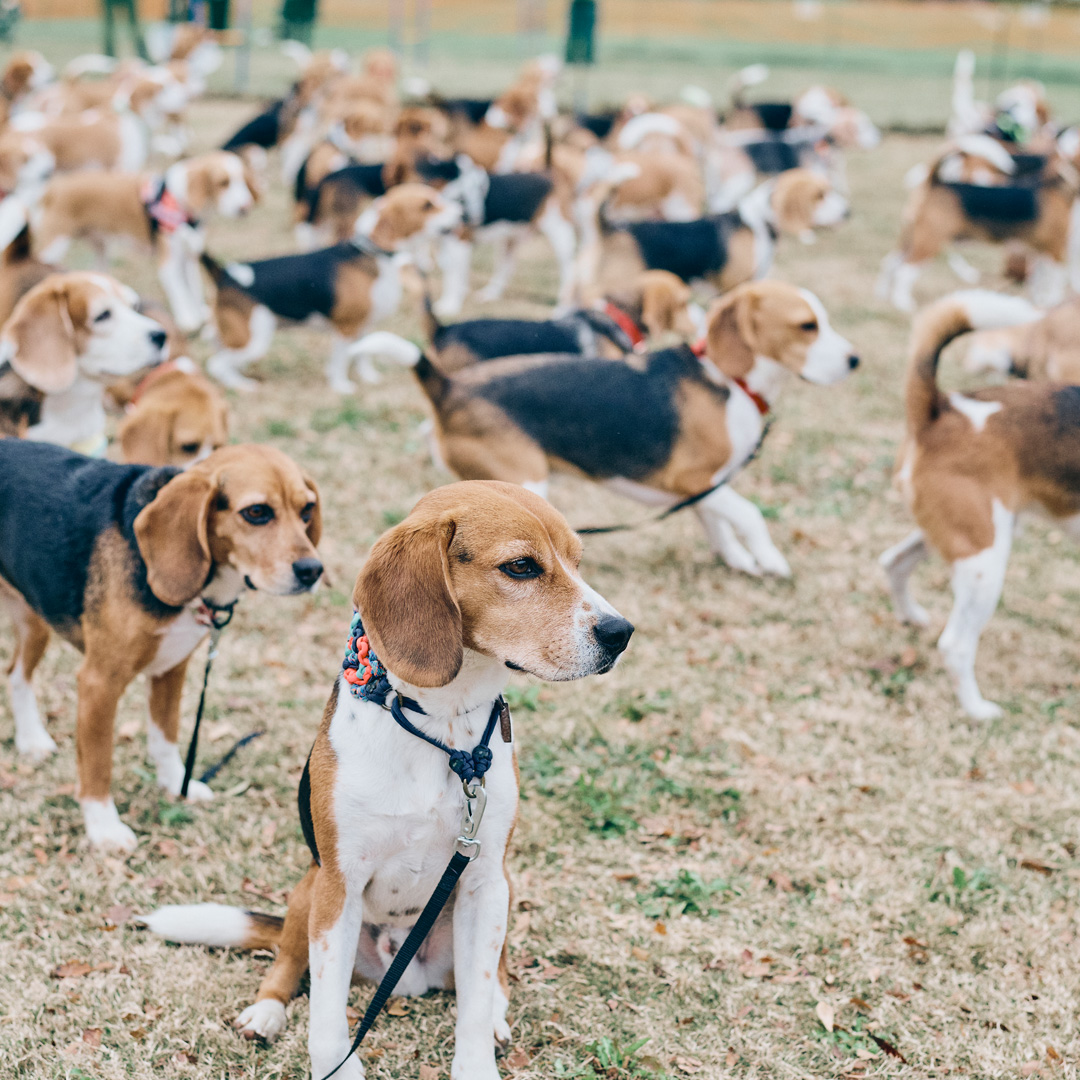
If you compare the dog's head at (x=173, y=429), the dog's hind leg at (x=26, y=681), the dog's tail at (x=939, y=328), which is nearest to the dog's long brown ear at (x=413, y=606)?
the dog's hind leg at (x=26, y=681)

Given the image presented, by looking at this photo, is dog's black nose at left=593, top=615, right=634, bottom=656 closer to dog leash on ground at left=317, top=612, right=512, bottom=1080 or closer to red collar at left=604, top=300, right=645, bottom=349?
dog leash on ground at left=317, top=612, right=512, bottom=1080

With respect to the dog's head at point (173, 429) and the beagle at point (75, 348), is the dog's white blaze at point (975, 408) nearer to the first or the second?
the dog's head at point (173, 429)

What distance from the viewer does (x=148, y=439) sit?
4598 millimetres

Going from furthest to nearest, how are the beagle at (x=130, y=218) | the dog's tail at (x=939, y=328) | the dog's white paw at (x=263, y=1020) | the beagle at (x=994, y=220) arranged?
the beagle at (x=994, y=220)
the beagle at (x=130, y=218)
the dog's tail at (x=939, y=328)
the dog's white paw at (x=263, y=1020)

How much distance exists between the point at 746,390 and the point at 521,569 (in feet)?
11.0

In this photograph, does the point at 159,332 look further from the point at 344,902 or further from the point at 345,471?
the point at 344,902

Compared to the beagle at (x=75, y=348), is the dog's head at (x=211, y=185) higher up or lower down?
lower down

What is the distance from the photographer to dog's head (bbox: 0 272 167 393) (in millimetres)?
4852

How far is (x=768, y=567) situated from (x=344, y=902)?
12.4 ft

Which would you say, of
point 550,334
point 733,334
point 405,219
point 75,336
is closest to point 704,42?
point 405,219

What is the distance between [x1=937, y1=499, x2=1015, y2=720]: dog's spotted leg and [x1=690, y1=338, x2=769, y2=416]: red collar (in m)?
1.41

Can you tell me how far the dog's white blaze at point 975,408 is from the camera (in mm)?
4629

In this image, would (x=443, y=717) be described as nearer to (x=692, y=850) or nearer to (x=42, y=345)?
(x=692, y=850)

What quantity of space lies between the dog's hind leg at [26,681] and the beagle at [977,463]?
3.50m
